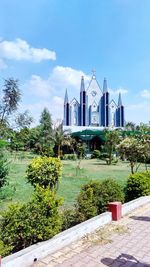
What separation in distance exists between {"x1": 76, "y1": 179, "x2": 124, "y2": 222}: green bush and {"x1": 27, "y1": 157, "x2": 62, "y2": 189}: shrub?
42.0 inches

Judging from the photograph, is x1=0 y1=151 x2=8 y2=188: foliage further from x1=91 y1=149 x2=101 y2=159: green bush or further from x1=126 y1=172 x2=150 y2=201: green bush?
x1=91 y1=149 x2=101 y2=159: green bush

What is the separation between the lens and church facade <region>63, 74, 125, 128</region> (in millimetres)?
48938

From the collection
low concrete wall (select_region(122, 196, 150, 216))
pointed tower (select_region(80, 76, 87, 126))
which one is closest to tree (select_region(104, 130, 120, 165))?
low concrete wall (select_region(122, 196, 150, 216))

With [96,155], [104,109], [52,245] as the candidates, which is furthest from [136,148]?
[104,109]

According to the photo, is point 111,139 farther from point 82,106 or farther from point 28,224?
point 82,106

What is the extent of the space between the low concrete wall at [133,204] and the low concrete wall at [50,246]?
1.02 m

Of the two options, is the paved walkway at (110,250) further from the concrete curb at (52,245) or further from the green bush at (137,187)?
the green bush at (137,187)

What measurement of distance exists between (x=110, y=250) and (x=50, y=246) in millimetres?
1013

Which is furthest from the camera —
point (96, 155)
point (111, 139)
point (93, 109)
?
point (93, 109)

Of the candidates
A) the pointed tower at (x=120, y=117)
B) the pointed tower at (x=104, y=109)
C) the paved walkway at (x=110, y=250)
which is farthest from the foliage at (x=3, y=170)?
the pointed tower at (x=120, y=117)

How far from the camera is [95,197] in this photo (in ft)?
20.3

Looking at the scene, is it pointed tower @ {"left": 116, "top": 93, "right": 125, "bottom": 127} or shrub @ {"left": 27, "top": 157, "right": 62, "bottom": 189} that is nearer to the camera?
shrub @ {"left": 27, "top": 157, "right": 62, "bottom": 189}

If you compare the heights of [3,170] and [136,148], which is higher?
[136,148]

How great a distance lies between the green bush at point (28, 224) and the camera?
4098 millimetres
